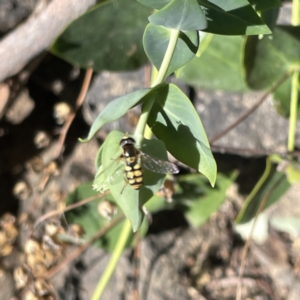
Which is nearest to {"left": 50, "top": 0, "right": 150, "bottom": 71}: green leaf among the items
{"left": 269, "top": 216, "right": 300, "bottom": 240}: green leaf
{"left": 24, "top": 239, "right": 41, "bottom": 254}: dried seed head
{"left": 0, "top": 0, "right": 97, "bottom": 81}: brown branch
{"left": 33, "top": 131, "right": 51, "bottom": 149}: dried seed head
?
{"left": 0, "top": 0, "right": 97, "bottom": 81}: brown branch

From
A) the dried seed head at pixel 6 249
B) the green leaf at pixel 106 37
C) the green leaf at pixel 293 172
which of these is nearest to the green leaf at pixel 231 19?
the green leaf at pixel 106 37

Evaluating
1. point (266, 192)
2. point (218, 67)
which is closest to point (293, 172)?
point (266, 192)

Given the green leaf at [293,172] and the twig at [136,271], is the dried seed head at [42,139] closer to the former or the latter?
the twig at [136,271]

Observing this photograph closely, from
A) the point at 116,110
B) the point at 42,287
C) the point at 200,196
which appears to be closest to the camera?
the point at 116,110

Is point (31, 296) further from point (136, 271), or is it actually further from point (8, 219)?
point (136, 271)

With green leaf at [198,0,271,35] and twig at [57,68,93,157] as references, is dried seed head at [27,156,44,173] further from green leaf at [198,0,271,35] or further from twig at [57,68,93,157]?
green leaf at [198,0,271,35]
